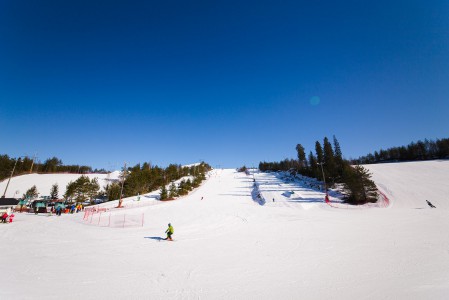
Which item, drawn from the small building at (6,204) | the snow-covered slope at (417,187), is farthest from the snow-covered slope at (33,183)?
the snow-covered slope at (417,187)

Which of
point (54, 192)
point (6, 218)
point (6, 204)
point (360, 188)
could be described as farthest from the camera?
point (54, 192)

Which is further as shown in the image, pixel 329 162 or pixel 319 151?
pixel 319 151

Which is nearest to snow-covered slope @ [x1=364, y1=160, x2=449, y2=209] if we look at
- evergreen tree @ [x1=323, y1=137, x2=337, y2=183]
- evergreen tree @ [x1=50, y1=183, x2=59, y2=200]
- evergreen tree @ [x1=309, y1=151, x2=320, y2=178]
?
evergreen tree @ [x1=323, y1=137, x2=337, y2=183]

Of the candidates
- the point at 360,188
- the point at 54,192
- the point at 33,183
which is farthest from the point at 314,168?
the point at 33,183

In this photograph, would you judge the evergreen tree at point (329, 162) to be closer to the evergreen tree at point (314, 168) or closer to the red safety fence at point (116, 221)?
the evergreen tree at point (314, 168)

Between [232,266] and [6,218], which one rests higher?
[6,218]

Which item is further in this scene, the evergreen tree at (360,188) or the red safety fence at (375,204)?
the evergreen tree at (360,188)

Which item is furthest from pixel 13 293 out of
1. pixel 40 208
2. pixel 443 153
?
pixel 443 153

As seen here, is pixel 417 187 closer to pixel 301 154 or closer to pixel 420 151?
pixel 301 154

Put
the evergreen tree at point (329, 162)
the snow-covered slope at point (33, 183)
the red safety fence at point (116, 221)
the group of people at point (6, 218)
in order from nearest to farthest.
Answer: the group of people at point (6, 218) → the red safety fence at point (116, 221) → the evergreen tree at point (329, 162) → the snow-covered slope at point (33, 183)

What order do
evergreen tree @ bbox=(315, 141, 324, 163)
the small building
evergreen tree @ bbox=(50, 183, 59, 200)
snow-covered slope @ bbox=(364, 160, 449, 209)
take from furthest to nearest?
evergreen tree @ bbox=(315, 141, 324, 163) → evergreen tree @ bbox=(50, 183, 59, 200) → snow-covered slope @ bbox=(364, 160, 449, 209) → the small building

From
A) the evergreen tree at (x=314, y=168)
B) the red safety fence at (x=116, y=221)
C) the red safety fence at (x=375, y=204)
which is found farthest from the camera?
the evergreen tree at (x=314, y=168)

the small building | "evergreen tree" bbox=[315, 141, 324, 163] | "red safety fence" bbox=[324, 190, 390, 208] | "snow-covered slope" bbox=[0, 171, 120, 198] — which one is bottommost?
"red safety fence" bbox=[324, 190, 390, 208]

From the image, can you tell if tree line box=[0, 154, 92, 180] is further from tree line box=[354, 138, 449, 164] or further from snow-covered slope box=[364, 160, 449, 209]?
tree line box=[354, 138, 449, 164]
